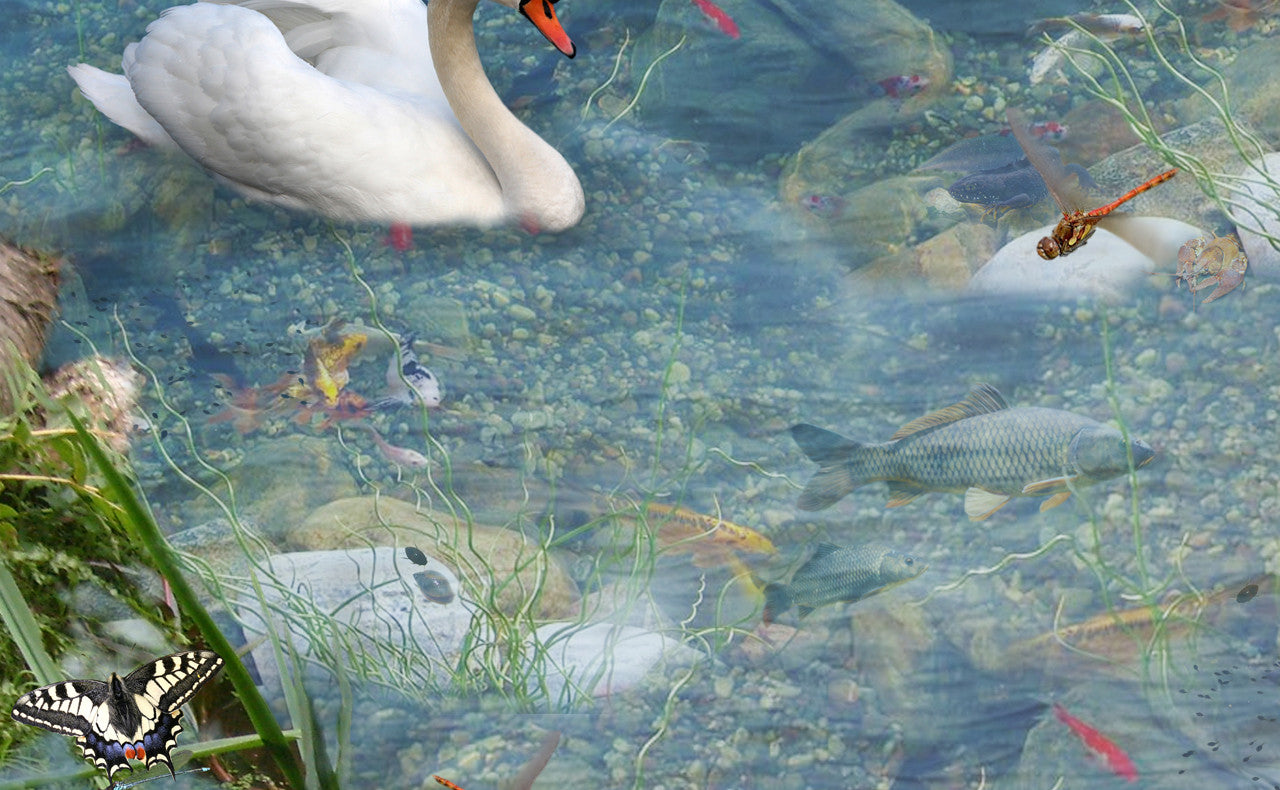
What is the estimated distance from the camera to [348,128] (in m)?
1.71

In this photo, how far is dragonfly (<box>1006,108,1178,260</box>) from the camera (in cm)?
155

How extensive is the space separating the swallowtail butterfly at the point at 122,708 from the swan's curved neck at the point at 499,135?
2.70 feet

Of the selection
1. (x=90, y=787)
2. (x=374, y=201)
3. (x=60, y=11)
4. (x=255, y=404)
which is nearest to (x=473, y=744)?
(x=90, y=787)

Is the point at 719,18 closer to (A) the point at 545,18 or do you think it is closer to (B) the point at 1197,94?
(A) the point at 545,18

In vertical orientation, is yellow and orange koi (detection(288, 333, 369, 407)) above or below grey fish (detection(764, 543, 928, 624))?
above

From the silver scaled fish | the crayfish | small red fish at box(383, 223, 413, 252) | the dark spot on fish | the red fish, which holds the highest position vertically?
small red fish at box(383, 223, 413, 252)

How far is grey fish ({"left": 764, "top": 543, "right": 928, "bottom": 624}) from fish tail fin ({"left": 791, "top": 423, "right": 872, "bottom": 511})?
7 cm

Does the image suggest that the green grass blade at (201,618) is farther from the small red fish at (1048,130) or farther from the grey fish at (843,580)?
the small red fish at (1048,130)

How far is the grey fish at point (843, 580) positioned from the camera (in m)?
1.46

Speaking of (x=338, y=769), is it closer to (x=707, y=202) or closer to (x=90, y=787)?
(x=90, y=787)

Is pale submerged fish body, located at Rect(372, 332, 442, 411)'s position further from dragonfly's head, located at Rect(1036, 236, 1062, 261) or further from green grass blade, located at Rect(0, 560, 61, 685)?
dragonfly's head, located at Rect(1036, 236, 1062, 261)

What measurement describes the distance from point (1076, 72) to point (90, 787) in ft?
4.62

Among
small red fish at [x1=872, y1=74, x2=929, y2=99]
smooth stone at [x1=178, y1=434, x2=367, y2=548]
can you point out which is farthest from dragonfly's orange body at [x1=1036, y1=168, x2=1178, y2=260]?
smooth stone at [x1=178, y1=434, x2=367, y2=548]

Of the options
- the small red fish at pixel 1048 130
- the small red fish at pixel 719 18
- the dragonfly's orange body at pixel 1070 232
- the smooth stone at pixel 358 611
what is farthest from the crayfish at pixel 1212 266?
the smooth stone at pixel 358 611
